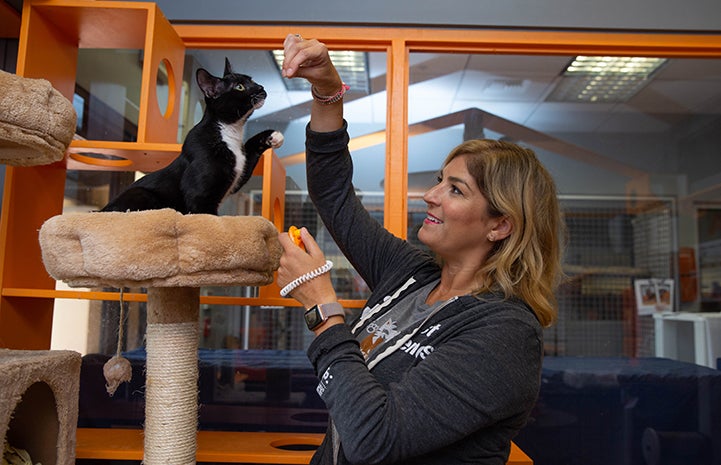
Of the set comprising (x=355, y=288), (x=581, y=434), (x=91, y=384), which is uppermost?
(x=355, y=288)

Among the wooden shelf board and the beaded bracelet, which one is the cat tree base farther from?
the beaded bracelet

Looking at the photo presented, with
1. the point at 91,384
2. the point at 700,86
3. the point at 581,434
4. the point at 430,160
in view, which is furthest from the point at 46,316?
the point at 700,86

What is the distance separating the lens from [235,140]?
3.65 ft

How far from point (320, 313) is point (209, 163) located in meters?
0.37

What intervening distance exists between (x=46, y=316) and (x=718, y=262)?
2732 mm

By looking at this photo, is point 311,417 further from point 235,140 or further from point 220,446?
point 235,140

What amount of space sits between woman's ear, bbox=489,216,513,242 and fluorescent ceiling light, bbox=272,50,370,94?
1018 millimetres

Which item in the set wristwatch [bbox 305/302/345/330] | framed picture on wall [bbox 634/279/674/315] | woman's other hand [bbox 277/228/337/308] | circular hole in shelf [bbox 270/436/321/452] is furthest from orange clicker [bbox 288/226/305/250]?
framed picture on wall [bbox 634/279/674/315]

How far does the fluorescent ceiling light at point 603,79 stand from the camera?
7.07ft

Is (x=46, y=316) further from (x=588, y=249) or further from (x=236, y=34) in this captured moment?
(x=588, y=249)

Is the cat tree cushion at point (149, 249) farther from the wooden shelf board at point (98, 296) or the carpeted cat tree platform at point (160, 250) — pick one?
the wooden shelf board at point (98, 296)

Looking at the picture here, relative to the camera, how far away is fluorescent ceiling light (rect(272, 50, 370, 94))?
1.87 m

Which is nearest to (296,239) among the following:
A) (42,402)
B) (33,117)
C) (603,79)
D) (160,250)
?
(160,250)

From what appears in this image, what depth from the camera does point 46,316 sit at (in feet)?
5.33
